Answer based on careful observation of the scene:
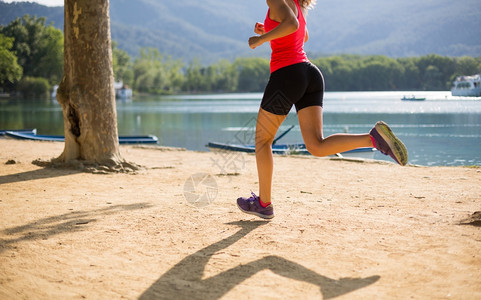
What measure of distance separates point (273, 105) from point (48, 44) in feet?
280

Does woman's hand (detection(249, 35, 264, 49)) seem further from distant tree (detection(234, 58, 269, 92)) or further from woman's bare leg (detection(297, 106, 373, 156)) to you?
distant tree (detection(234, 58, 269, 92))

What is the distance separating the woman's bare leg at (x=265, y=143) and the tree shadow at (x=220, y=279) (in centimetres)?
87

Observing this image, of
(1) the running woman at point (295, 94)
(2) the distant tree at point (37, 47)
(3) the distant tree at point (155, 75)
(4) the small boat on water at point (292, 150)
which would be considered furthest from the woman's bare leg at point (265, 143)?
(3) the distant tree at point (155, 75)

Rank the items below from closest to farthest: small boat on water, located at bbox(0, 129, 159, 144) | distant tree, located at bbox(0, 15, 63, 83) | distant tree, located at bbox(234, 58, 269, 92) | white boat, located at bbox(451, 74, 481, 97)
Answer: small boat on water, located at bbox(0, 129, 159, 144)
white boat, located at bbox(451, 74, 481, 97)
distant tree, located at bbox(0, 15, 63, 83)
distant tree, located at bbox(234, 58, 269, 92)

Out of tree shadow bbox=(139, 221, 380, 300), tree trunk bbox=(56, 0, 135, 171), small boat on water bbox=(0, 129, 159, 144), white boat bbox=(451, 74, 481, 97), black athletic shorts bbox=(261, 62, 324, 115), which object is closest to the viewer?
tree shadow bbox=(139, 221, 380, 300)

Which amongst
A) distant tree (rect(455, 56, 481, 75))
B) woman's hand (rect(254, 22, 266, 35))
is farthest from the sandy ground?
distant tree (rect(455, 56, 481, 75))

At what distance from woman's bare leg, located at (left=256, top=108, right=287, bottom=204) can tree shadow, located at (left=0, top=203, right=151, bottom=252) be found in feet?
4.70

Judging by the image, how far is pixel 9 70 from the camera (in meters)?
57.1

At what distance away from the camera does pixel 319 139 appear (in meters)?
3.57

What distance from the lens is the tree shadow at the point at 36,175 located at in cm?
609

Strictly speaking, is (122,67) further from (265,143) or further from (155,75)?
(265,143)

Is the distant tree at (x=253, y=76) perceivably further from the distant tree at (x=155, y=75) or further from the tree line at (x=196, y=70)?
the distant tree at (x=155, y=75)

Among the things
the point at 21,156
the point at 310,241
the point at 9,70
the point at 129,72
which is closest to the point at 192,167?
the point at 21,156

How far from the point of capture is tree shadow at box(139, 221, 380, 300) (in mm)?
2441
